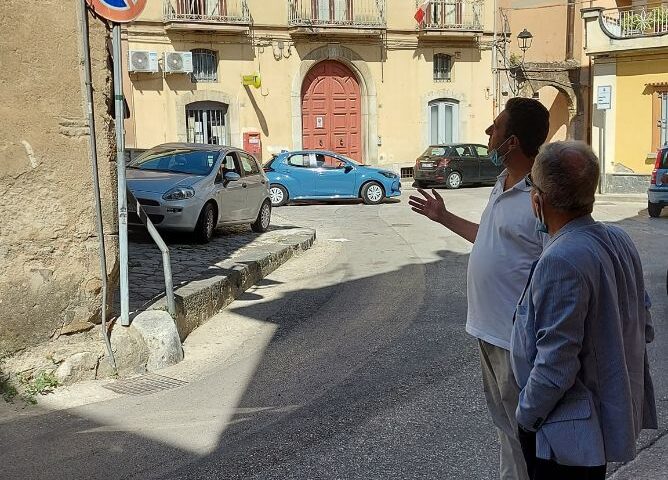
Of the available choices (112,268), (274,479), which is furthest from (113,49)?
(274,479)

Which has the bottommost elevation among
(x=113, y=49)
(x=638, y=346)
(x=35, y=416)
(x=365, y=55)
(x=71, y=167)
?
(x=35, y=416)

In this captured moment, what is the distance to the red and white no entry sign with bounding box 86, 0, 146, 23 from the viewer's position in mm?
5562

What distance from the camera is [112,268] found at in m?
5.86

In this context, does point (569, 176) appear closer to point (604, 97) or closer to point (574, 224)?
point (574, 224)

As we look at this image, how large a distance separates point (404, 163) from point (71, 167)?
23.7m

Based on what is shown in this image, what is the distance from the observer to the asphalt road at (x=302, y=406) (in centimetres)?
412

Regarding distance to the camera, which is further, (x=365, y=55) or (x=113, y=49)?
(x=365, y=55)

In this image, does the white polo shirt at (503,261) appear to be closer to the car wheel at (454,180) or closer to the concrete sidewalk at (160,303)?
the concrete sidewalk at (160,303)

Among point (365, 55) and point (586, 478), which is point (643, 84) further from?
point (586, 478)

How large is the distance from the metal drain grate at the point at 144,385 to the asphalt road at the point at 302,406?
98mm

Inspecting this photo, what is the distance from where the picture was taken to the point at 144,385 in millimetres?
5562

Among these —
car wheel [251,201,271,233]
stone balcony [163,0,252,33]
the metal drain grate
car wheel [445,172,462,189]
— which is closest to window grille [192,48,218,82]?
stone balcony [163,0,252,33]

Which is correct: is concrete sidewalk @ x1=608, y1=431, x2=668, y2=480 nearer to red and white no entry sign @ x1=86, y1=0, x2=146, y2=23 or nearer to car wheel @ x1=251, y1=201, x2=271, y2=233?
red and white no entry sign @ x1=86, y1=0, x2=146, y2=23

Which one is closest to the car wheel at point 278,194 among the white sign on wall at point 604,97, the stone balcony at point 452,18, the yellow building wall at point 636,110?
the white sign on wall at point 604,97
